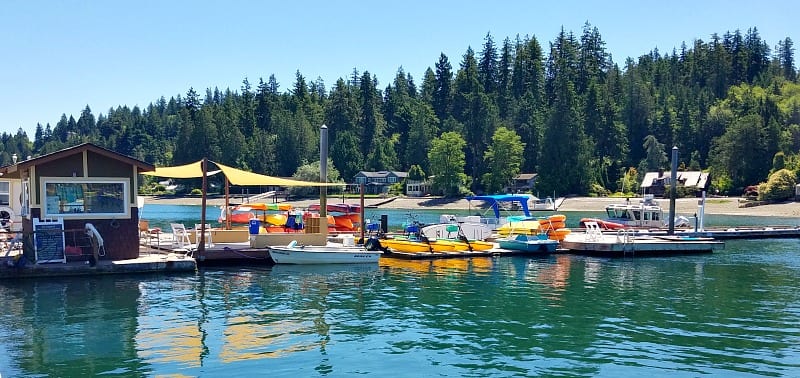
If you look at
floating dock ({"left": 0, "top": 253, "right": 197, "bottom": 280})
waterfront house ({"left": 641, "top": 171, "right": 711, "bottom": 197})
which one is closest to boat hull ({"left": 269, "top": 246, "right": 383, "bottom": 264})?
floating dock ({"left": 0, "top": 253, "right": 197, "bottom": 280})

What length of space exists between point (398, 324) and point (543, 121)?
367 ft

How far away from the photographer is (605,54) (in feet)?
528

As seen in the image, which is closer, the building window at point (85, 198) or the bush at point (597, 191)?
the building window at point (85, 198)

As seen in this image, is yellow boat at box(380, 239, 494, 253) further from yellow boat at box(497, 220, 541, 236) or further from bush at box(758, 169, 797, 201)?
bush at box(758, 169, 797, 201)

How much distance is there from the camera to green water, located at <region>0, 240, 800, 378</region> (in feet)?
49.1

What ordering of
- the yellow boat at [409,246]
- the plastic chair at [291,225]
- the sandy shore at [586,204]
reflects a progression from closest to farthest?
1. the yellow boat at [409,246]
2. the plastic chair at [291,225]
3. the sandy shore at [586,204]

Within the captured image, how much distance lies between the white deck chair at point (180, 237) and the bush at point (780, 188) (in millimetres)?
80300

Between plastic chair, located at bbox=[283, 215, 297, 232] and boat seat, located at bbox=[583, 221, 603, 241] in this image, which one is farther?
boat seat, located at bbox=[583, 221, 603, 241]

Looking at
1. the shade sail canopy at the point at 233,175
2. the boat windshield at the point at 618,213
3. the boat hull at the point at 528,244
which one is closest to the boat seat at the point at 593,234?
the boat hull at the point at 528,244

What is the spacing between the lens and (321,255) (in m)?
30.0

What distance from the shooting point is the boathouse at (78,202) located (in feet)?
79.3

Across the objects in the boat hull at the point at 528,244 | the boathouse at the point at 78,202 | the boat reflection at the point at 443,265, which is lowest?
the boat reflection at the point at 443,265

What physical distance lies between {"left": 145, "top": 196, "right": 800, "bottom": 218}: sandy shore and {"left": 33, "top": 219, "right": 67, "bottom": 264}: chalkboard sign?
41.9 m

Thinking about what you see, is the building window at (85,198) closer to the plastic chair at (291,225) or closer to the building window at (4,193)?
the building window at (4,193)
